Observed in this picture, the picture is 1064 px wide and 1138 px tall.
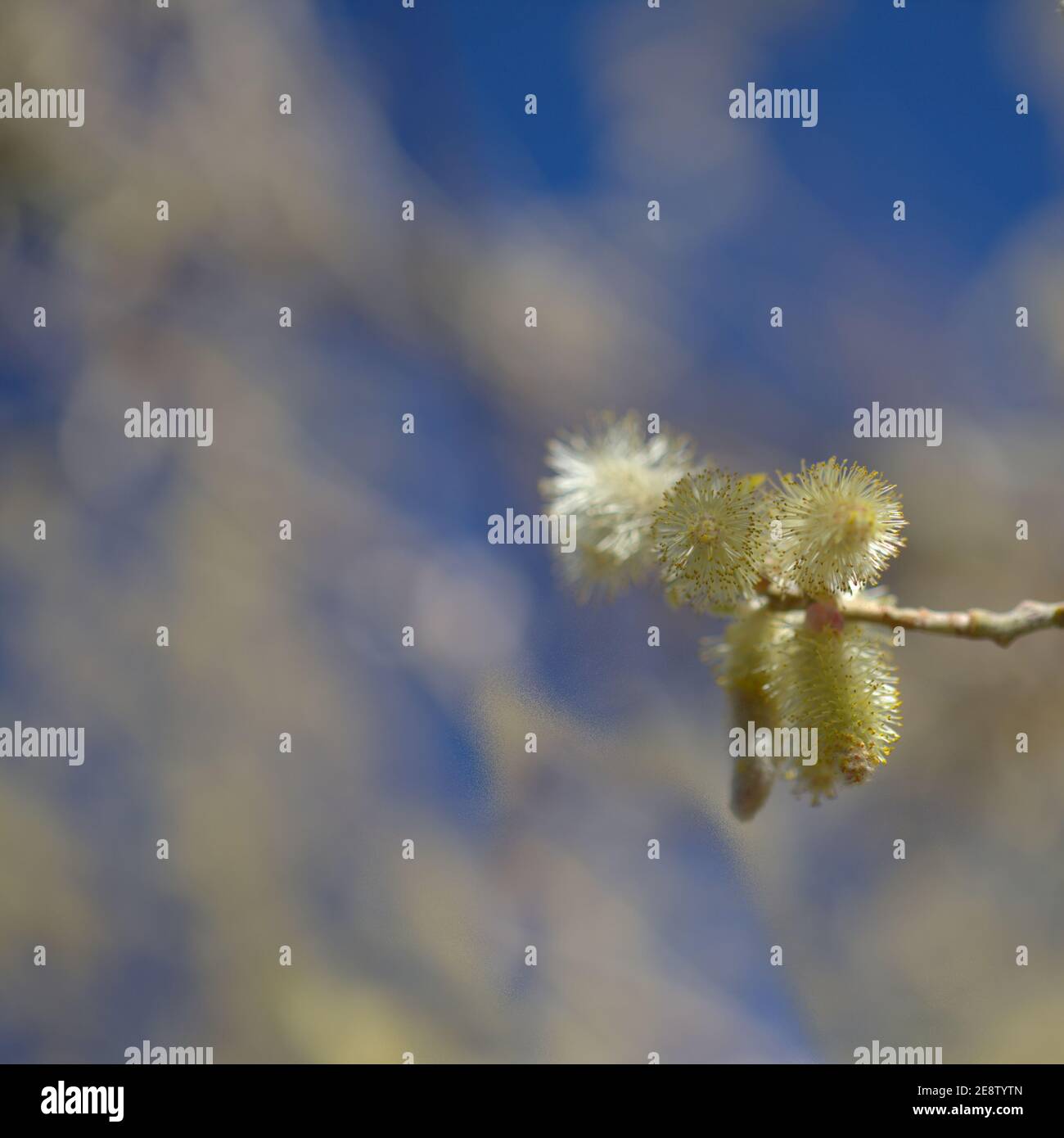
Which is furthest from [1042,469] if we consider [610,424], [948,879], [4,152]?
[4,152]

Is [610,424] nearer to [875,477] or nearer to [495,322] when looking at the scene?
[875,477]

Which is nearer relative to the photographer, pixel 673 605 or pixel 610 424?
pixel 673 605
